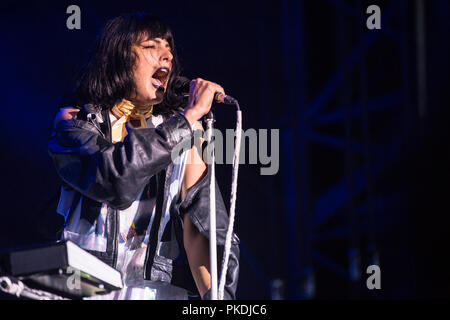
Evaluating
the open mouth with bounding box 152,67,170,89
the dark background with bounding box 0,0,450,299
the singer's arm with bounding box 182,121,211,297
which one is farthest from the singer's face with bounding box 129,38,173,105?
the dark background with bounding box 0,0,450,299

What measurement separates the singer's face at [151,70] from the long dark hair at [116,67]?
19mm

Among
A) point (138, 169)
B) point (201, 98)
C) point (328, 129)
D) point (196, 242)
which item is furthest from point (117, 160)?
point (328, 129)

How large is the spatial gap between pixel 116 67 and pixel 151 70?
0.12 meters

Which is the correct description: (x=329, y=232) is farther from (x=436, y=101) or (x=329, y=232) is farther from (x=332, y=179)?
(x=436, y=101)

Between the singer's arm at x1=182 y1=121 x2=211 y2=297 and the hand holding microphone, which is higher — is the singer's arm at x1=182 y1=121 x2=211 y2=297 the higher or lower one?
the lower one

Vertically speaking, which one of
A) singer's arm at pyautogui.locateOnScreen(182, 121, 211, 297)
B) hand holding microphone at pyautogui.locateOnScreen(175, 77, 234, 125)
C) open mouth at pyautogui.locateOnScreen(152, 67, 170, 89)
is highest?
open mouth at pyautogui.locateOnScreen(152, 67, 170, 89)

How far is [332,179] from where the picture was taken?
3139mm

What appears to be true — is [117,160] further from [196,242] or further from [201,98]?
[196,242]

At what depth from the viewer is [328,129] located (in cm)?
315

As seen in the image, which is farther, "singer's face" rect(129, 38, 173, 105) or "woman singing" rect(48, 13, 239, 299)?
"singer's face" rect(129, 38, 173, 105)

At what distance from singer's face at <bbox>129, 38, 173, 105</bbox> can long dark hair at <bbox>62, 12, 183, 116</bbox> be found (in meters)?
0.02

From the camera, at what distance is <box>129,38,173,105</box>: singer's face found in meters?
1.68

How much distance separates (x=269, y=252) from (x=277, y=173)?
442 mm

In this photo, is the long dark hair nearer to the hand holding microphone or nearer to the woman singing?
the woman singing
